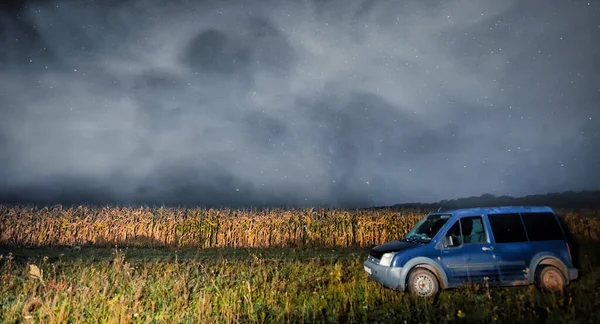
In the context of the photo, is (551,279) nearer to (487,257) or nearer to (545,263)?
(545,263)

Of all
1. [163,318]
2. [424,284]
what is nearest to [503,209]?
[424,284]

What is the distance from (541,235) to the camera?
355 inches

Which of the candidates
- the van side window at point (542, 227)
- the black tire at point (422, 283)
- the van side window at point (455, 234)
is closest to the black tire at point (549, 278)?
the van side window at point (542, 227)

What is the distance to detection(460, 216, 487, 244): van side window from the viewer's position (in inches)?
357

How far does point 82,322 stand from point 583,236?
28906mm

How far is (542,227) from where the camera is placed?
29.9 feet

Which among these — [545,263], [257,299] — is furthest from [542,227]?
[257,299]

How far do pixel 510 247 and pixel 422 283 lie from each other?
94.8 inches

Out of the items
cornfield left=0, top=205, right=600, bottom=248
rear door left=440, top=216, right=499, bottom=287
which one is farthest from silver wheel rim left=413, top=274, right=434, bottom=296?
cornfield left=0, top=205, right=600, bottom=248

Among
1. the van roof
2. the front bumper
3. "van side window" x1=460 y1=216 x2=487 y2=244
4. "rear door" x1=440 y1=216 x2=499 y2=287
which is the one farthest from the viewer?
the van roof

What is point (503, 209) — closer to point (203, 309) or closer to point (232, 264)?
point (203, 309)

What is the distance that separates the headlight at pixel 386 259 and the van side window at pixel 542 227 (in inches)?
140

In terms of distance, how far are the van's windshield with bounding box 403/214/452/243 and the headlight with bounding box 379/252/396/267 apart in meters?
1.01

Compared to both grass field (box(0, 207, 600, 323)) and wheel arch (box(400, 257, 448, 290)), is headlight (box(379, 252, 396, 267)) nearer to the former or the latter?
wheel arch (box(400, 257, 448, 290))
